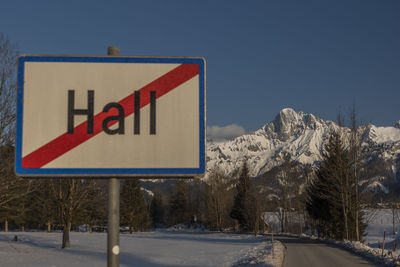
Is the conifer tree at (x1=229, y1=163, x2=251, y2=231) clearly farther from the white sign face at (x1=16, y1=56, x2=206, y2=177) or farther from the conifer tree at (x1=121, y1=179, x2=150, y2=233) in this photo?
the white sign face at (x1=16, y1=56, x2=206, y2=177)

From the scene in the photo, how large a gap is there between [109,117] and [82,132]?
0.19m

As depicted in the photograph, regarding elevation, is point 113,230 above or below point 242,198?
above

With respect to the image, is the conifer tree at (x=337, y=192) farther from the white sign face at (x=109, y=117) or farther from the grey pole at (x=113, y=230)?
the grey pole at (x=113, y=230)

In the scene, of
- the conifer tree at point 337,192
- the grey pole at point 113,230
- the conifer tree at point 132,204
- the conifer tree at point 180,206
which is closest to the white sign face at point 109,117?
the grey pole at point 113,230

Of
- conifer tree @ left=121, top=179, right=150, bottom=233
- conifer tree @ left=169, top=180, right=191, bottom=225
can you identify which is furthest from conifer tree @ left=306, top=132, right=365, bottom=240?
conifer tree @ left=169, top=180, right=191, bottom=225

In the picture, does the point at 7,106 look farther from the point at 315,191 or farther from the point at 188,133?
the point at 315,191

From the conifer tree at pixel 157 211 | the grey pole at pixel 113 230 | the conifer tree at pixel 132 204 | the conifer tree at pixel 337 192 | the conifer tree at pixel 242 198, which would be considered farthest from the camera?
the conifer tree at pixel 157 211

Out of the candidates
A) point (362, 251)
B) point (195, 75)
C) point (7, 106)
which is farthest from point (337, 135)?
point (195, 75)

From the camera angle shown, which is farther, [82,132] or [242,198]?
[242,198]

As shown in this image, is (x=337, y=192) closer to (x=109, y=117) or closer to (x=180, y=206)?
(x=109, y=117)

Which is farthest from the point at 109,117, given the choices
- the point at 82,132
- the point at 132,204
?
the point at 132,204

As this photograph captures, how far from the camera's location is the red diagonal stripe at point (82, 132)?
2.51 m

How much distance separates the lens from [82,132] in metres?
2.52

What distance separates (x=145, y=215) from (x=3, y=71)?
82838 mm
